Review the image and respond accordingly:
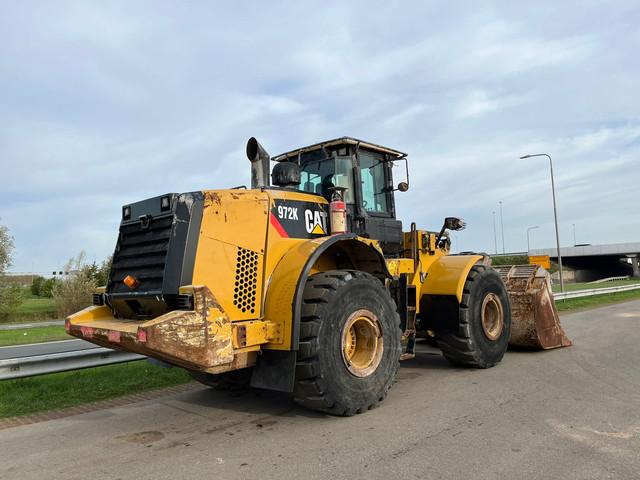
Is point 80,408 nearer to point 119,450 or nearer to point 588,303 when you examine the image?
point 119,450

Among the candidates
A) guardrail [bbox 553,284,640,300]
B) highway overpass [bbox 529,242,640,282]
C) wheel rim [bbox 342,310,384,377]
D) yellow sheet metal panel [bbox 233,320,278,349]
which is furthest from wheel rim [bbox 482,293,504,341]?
highway overpass [bbox 529,242,640,282]

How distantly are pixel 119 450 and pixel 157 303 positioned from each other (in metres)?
1.31

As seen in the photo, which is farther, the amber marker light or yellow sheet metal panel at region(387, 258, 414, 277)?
yellow sheet metal panel at region(387, 258, 414, 277)

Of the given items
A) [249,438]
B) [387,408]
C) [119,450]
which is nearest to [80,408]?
[119,450]

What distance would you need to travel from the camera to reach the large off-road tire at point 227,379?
580 centimetres

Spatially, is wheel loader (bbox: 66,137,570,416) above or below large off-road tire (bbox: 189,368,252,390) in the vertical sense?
above

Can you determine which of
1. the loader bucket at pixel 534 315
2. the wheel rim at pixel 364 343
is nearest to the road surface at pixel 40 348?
the wheel rim at pixel 364 343

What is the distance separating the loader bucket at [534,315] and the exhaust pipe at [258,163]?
17.0ft

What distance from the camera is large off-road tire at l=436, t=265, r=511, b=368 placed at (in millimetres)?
7297

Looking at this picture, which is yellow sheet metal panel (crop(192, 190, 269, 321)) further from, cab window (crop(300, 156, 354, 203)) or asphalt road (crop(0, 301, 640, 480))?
cab window (crop(300, 156, 354, 203))

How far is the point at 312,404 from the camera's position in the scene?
4.95m

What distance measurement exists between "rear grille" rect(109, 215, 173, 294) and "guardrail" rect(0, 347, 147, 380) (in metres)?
1.25

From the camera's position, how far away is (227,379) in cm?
596

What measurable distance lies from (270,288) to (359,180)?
2.34 metres
